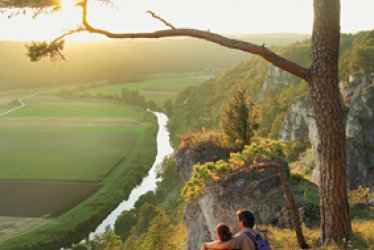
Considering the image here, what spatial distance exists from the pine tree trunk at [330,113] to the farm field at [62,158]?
5102 centimetres

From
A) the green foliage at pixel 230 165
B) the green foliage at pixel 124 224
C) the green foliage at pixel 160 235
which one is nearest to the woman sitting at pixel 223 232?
the green foliage at pixel 230 165

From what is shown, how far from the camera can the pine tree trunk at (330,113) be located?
887 cm

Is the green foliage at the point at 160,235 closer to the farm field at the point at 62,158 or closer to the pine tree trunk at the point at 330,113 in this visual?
the farm field at the point at 62,158

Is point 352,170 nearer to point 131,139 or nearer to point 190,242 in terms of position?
point 190,242

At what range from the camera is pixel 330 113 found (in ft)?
29.4

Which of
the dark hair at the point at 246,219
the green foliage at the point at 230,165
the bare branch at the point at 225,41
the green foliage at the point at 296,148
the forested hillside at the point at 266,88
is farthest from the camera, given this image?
the forested hillside at the point at 266,88

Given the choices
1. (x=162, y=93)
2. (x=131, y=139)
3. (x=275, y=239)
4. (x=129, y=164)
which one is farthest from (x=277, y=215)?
(x=162, y=93)

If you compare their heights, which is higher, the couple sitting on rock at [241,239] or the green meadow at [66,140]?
the couple sitting on rock at [241,239]

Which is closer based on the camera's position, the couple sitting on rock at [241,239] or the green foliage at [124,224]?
the couple sitting on rock at [241,239]

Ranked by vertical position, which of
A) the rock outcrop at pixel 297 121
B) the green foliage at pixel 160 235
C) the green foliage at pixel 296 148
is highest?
the rock outcrop at pixel 297 121

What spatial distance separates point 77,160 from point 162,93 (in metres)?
100

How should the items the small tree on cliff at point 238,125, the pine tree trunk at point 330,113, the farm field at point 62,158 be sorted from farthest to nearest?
the farm field at point 62,158 < the small tree on cliff at point 238,125 < the pine tree trunk at point 330,113

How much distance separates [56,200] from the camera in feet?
222

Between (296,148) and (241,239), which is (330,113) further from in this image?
(296,148)
